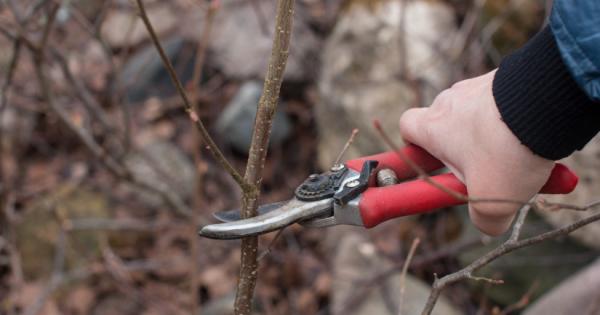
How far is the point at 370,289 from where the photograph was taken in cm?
301

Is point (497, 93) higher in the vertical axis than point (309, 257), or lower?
higher

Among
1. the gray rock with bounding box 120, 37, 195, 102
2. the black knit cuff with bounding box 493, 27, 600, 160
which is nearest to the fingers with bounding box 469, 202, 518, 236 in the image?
the black knit cuff with bounding box 493, 27, 600, 160

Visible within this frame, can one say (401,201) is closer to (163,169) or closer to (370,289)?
(370,289)

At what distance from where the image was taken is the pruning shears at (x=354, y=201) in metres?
1.32

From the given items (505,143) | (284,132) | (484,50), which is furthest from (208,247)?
(505,143)

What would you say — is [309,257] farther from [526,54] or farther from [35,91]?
[526,54]

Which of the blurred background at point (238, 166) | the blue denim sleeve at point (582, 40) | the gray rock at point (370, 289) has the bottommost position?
the gray rock at point (370, 289)

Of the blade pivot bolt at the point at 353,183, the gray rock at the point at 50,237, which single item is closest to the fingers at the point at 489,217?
the blade pivot bolt at the point at 353,183

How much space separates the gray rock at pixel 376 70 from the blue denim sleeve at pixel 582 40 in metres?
2.22

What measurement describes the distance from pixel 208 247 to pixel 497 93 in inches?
109

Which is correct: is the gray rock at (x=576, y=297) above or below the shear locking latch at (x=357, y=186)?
below

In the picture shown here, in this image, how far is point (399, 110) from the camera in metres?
3.56

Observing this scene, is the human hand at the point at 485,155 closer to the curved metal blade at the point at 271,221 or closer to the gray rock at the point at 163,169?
the curved metal blade at the point at 271,221

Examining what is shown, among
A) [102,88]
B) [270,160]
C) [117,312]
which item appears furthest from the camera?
[102,88]
